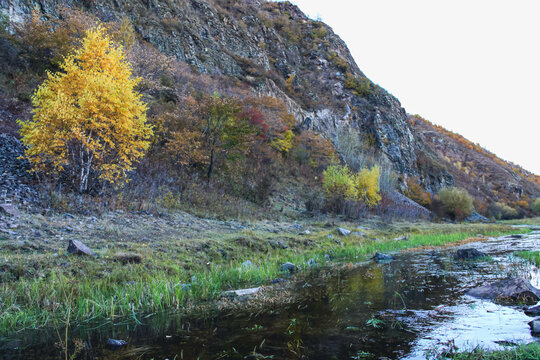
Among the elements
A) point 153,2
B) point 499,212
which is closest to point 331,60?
point 153,2

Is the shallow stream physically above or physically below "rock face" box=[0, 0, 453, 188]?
below

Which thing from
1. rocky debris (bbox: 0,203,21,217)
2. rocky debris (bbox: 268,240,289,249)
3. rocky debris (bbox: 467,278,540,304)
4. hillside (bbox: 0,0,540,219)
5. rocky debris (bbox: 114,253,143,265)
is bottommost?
rocky debris (bbox: 268,240,289,249)

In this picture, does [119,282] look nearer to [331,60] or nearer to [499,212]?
[331,60]

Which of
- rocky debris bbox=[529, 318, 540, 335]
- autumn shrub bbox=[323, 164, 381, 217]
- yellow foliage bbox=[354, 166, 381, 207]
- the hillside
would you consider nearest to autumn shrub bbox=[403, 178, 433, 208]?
the hillside

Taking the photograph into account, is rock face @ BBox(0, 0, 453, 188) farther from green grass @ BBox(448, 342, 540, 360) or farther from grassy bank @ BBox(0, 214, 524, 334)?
green grass @ BBox(448, 342, 540, 360)

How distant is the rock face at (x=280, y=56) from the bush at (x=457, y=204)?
1205cm

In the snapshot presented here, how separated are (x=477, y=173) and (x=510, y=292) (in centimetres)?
13630

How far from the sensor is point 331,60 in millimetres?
78750

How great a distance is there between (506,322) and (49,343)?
5.81 m

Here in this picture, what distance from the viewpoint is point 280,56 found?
71.6 metres

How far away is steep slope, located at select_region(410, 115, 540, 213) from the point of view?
9600 cm

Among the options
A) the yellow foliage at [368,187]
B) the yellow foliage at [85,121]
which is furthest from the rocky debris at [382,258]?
the yellow foliage at [368,187]

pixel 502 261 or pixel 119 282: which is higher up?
pixel 502 261

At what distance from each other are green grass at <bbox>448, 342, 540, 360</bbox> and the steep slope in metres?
98.4
